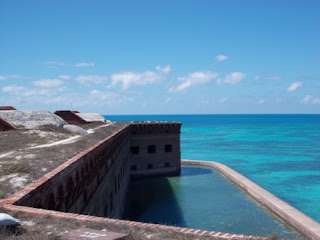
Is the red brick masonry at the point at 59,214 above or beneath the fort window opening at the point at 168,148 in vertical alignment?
above

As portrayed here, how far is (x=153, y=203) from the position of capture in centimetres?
2314

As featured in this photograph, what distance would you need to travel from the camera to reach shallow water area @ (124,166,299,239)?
18062 millimetres

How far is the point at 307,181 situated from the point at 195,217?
1950 cm

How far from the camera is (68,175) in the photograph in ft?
22.4

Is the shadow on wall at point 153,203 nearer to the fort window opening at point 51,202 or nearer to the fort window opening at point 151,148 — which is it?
the fort window opening at point 151,148

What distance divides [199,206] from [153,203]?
134 inches

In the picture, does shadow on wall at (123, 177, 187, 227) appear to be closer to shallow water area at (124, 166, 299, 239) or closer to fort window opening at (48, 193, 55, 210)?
shallow water area at (124, 166, 299, 239)

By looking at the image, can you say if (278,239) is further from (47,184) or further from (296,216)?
(296,216)

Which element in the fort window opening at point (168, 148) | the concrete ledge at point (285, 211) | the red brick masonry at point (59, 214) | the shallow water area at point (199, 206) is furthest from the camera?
the fort window opening at point (168, 148)

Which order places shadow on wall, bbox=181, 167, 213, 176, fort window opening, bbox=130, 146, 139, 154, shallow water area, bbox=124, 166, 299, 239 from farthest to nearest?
shadow on wall, bbox=181, 167, 213, 176
fort window opening, bbox=130, 146, 139, 154
shallow water area, bbox=124, 166, 299, 239

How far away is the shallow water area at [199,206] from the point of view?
59.3ft

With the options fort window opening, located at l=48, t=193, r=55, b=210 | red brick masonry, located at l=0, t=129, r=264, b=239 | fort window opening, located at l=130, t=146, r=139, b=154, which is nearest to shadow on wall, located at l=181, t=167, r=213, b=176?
fort window opening, located at l=130, t=146, r=139, b=154

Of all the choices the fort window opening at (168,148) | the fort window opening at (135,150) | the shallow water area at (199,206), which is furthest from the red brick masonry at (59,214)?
the fort window opening at (168,148)

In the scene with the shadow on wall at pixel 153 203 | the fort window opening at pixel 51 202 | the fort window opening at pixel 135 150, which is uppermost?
the fort window opening at pixel 51 202
